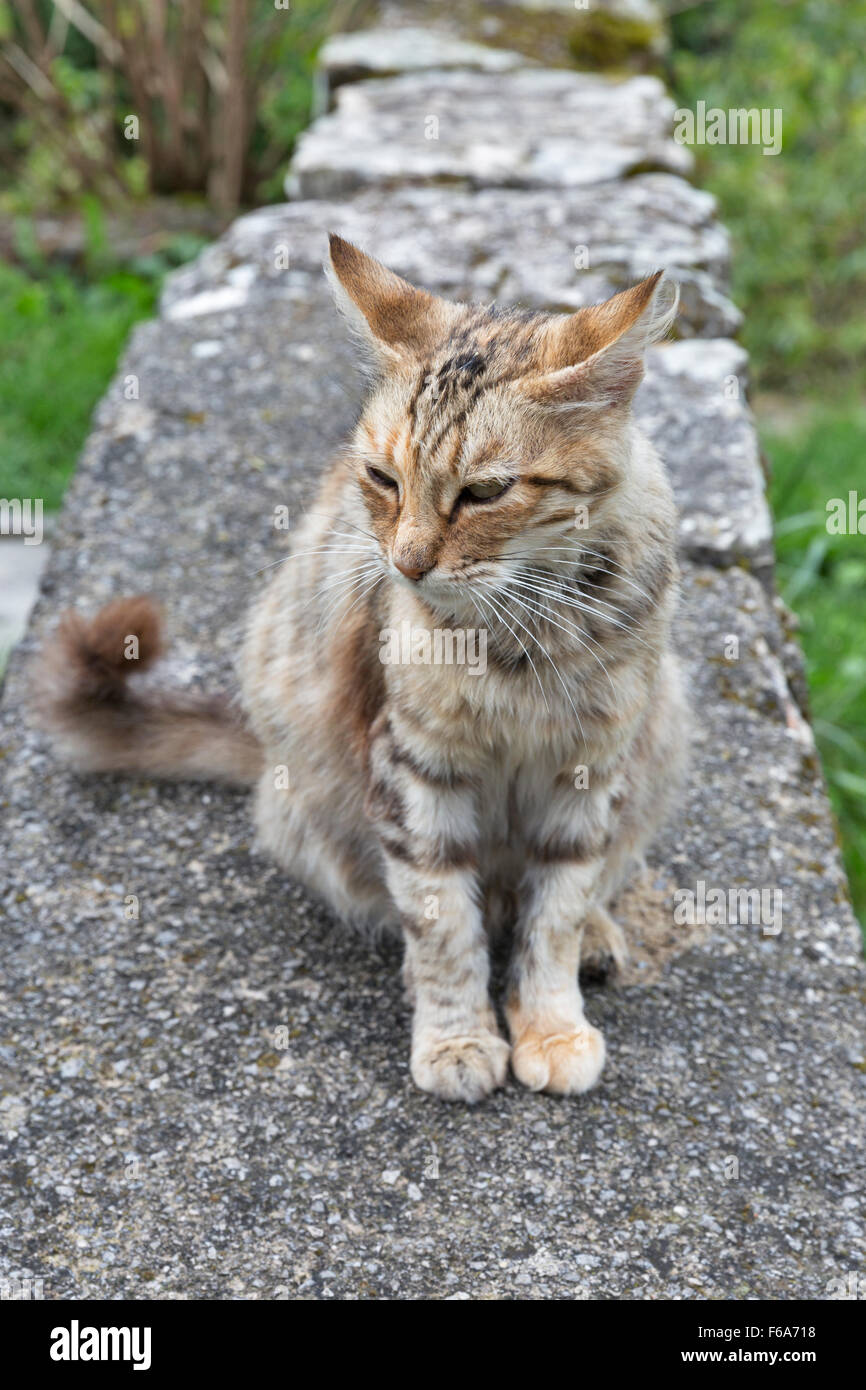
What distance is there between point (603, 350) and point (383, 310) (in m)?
0.45

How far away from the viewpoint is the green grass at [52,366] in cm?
462

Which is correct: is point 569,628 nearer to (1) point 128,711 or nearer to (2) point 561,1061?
(2) point 561,1061

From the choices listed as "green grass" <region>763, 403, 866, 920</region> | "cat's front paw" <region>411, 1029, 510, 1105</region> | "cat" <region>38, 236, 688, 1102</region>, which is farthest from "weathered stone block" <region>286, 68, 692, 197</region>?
"cat's front paw" <region>411, 1029, 510, 1105</region>

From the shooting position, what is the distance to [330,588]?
102 inches

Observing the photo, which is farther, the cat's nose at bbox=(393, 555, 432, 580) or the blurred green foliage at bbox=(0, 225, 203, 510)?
the blurred green foliage at bbox=(0, 225, 203, 510)

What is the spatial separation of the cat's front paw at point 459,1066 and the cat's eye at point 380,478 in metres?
1.01

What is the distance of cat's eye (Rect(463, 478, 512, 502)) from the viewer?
6.50ft

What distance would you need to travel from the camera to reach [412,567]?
1.99 meters

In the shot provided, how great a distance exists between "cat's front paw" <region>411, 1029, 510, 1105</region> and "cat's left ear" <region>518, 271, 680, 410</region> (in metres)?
1.15

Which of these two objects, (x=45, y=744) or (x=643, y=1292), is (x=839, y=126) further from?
(x=643, y=1292)
